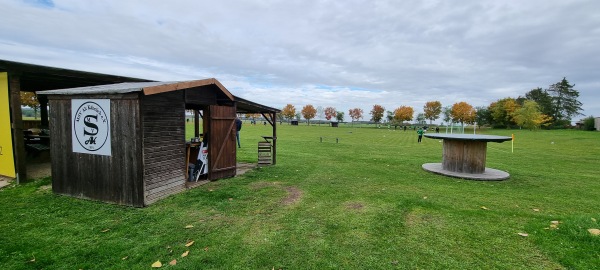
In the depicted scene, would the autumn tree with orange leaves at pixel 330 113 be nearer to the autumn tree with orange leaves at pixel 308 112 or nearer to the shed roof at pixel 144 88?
the autumn tree with orange leaves at pixel 308 112

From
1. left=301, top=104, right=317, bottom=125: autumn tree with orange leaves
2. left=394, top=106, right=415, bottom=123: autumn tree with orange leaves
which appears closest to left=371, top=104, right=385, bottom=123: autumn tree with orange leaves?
left=394, top=106, right=415, bottom=123: autumn tree with orange leaves

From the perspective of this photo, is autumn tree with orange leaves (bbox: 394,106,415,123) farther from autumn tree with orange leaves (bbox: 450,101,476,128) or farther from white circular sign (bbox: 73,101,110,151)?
white circular sign (bbox: 73,101,110,151)

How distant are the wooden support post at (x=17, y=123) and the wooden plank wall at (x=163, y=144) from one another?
14.1ft

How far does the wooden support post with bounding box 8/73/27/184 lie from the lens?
7672 millimetres

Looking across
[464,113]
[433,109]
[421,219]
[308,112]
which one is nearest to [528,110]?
[464,113]

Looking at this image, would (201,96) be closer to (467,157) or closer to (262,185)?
(262,185)

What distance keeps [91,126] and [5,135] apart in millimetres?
3983

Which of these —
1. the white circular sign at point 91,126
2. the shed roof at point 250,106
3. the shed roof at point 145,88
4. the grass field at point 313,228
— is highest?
the shed roof at point 145,88

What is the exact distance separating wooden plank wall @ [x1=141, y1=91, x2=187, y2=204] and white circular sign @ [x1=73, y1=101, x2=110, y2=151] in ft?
2.98

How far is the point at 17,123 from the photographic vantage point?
25.4ft

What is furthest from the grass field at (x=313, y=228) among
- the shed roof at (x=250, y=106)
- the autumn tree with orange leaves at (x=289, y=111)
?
the autumn tree with orange leaves at (x=289, y=111)

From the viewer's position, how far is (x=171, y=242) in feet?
14.8

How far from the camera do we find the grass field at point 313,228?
4000 mm

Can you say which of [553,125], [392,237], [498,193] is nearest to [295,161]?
[498,193]
